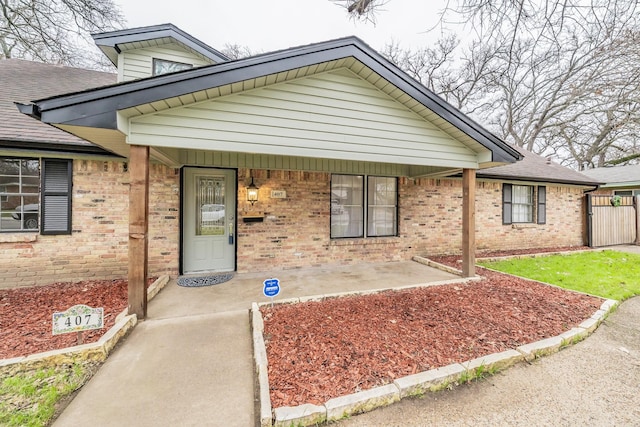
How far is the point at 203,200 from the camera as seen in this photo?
553cm

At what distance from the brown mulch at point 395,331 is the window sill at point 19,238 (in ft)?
15.0

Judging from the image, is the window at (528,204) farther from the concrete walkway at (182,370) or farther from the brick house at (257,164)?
the concrete walkway at (182,370)

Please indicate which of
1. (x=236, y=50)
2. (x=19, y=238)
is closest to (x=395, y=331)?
(x=19, y=238)

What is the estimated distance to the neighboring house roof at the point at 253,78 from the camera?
2865 millimetres

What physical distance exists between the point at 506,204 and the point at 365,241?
5.45 metres

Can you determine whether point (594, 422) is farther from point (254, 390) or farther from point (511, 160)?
point (511, 160)

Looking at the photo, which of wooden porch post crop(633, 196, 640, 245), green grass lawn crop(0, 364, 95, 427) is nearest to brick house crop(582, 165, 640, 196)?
wooden porch post crop(633, 196, 640, 245)

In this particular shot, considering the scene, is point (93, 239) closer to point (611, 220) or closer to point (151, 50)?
point (151, 50)

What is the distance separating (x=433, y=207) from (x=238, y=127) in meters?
6.04

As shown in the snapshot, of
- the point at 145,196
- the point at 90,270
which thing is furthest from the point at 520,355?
the point at 90,270

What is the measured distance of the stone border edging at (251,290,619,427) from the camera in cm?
186

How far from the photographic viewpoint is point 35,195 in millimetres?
4586

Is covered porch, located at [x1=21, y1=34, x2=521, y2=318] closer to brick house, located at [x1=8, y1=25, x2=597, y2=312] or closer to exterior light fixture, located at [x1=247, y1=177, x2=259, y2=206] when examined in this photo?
brick house, located at [x1=8, y1=25, x2=597, y2=312]

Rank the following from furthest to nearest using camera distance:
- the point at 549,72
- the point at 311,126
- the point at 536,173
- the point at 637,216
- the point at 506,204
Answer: the point at 637,216 → the point at 536,173 → the point at 506,204 → the point at 549,72 → the point at 311,126
